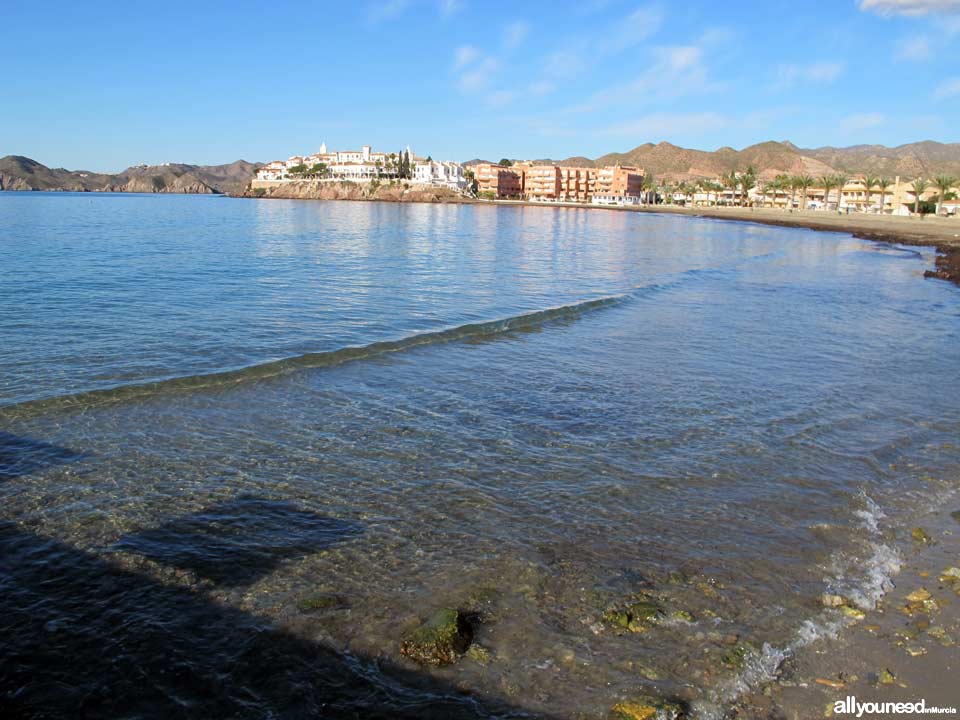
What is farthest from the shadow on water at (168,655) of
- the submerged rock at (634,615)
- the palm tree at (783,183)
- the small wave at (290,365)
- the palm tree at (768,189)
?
the palm tree at (768,189)

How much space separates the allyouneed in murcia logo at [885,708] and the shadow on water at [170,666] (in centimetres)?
250

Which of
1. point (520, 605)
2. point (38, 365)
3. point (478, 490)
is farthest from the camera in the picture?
point (38, 365)

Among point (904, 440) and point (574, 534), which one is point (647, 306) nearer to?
point (904, 440)

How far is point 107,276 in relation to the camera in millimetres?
30156

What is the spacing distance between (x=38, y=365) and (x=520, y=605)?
1315 cm

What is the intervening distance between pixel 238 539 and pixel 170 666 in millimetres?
2118

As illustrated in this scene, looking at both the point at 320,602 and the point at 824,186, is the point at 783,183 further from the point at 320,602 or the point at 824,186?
the point at 320,602

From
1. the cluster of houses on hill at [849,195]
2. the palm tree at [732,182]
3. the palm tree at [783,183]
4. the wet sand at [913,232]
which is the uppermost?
the palm tree at [732,182]

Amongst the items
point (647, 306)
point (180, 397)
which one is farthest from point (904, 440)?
point (647, 306)

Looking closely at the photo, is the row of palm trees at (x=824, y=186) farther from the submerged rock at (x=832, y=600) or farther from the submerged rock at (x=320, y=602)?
the submerged rock at (x=320, y=602)

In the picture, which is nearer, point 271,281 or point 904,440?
point 904,440

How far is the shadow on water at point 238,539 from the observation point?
679 cm

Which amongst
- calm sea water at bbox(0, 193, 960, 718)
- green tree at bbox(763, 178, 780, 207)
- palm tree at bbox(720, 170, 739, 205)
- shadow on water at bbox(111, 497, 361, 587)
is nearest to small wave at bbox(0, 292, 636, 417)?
calm sea water at bbox(0, 193, 960, 718)

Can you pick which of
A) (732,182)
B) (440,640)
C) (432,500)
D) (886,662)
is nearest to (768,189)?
(732,182)
